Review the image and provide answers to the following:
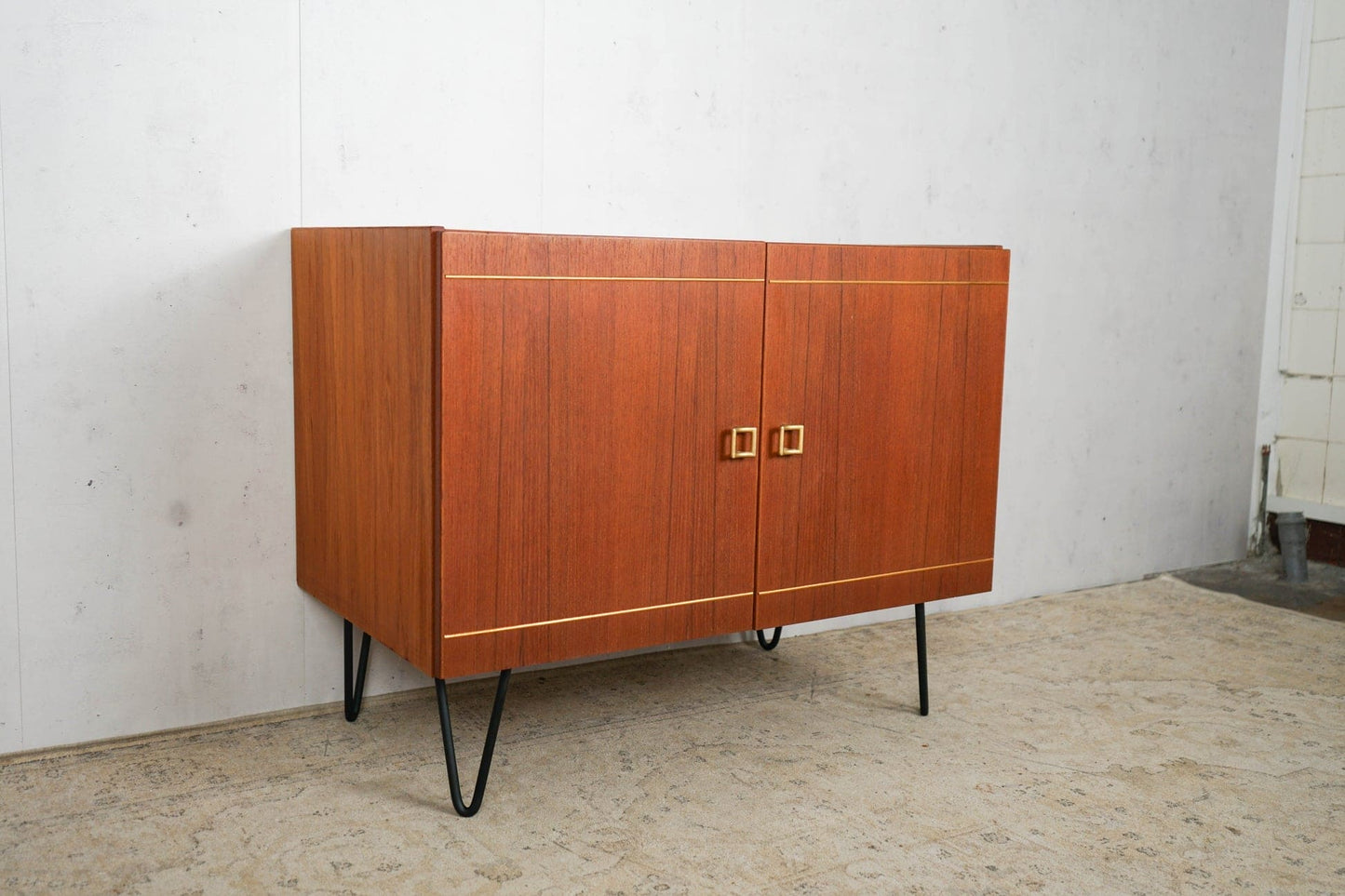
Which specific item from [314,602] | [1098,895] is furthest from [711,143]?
[1098,895]

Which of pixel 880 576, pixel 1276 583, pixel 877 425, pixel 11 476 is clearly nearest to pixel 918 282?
pixel 877 425

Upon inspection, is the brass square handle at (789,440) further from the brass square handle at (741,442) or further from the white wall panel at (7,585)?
the white wall panel at (7,585)

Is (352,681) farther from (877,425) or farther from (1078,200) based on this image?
(1078,200)

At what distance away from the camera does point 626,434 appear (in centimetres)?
216

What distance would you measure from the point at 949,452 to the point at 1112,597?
148 cm

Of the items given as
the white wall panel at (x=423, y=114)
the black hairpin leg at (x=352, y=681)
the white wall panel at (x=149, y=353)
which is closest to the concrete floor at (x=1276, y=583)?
the white wall panel at (x=423, y=114)

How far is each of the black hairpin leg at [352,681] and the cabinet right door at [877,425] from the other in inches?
32.5

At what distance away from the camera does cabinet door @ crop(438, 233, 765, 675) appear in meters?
1.98

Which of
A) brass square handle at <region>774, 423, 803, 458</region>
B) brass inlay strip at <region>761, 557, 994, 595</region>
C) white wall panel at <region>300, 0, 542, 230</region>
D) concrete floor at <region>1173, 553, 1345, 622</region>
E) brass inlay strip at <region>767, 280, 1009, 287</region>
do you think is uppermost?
white wall panel at <region>300, 0, 542, 230</region>

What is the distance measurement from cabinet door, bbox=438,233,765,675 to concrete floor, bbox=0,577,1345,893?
30cm

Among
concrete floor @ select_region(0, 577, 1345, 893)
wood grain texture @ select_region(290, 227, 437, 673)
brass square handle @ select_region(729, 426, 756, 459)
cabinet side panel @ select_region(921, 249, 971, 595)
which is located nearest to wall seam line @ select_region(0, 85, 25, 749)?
concrete floor @ select_region(0, 577, 1345, 893)

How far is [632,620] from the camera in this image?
2221 mm

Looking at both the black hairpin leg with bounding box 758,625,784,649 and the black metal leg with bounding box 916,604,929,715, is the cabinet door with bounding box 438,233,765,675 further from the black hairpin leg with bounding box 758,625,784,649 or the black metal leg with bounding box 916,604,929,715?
the black hairpin leg with bounding box 758,625,784,649

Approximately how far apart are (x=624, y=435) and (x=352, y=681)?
861mm
